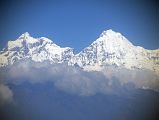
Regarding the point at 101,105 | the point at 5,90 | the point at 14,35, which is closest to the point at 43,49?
the point at 14,35

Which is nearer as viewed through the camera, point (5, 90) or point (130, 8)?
point (5, 90)

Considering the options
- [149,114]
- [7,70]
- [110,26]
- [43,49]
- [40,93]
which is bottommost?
[149,114]

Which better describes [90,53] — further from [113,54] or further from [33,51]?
[33,51]

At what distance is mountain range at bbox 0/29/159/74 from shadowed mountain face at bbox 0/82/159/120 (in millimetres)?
351

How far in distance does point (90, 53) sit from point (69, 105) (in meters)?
0.72

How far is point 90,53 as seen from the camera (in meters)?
4.45

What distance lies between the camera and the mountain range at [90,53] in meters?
4.39

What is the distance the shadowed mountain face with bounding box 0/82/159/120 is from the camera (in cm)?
432

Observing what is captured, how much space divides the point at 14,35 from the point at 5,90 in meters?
0.71

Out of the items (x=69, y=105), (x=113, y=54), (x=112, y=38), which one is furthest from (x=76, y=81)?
(x=112, y=38)

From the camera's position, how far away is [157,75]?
4582mm

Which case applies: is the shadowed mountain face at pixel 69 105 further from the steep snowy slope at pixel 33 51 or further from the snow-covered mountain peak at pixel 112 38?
the snow-covered mountain peak at pixel 112 38

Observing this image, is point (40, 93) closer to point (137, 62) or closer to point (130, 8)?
point (137, 62)

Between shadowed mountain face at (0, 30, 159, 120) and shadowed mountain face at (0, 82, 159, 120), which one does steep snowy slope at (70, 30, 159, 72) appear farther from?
shadowed mountain face at (0, 82, 159, 120)
